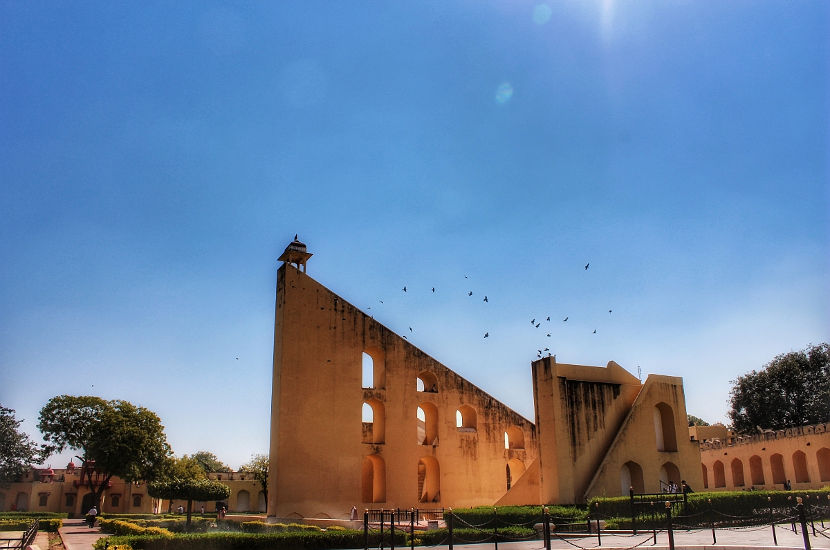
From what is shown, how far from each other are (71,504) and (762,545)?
144 feet

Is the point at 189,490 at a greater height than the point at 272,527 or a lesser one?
greater

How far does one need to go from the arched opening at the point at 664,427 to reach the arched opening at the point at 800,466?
13.5 metres

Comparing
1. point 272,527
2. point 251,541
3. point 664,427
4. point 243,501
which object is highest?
point 664,427

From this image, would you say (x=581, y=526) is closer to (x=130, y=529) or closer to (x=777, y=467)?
(x=130, y=529)

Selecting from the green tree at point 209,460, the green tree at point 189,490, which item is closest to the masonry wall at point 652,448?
the green tree at point 189,490

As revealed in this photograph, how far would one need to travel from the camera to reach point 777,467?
32.9 m

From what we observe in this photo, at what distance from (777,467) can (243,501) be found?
3289cm

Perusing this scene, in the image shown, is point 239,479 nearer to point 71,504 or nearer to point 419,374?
point 71,504

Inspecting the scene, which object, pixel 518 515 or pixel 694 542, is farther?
pixel 518 515

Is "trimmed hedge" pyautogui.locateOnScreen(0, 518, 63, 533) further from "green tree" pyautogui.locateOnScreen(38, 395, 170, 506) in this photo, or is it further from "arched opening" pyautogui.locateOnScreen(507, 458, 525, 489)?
"arched opening" pyautogui.locateOnScreen(507, 458, 525, 489)

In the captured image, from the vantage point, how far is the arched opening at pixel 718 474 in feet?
124

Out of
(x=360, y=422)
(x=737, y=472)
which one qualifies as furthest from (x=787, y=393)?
(x=360, y=422)

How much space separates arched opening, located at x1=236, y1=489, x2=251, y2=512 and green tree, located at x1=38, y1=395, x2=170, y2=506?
430 inches

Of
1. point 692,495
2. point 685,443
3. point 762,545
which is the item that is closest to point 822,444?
point 685,443
